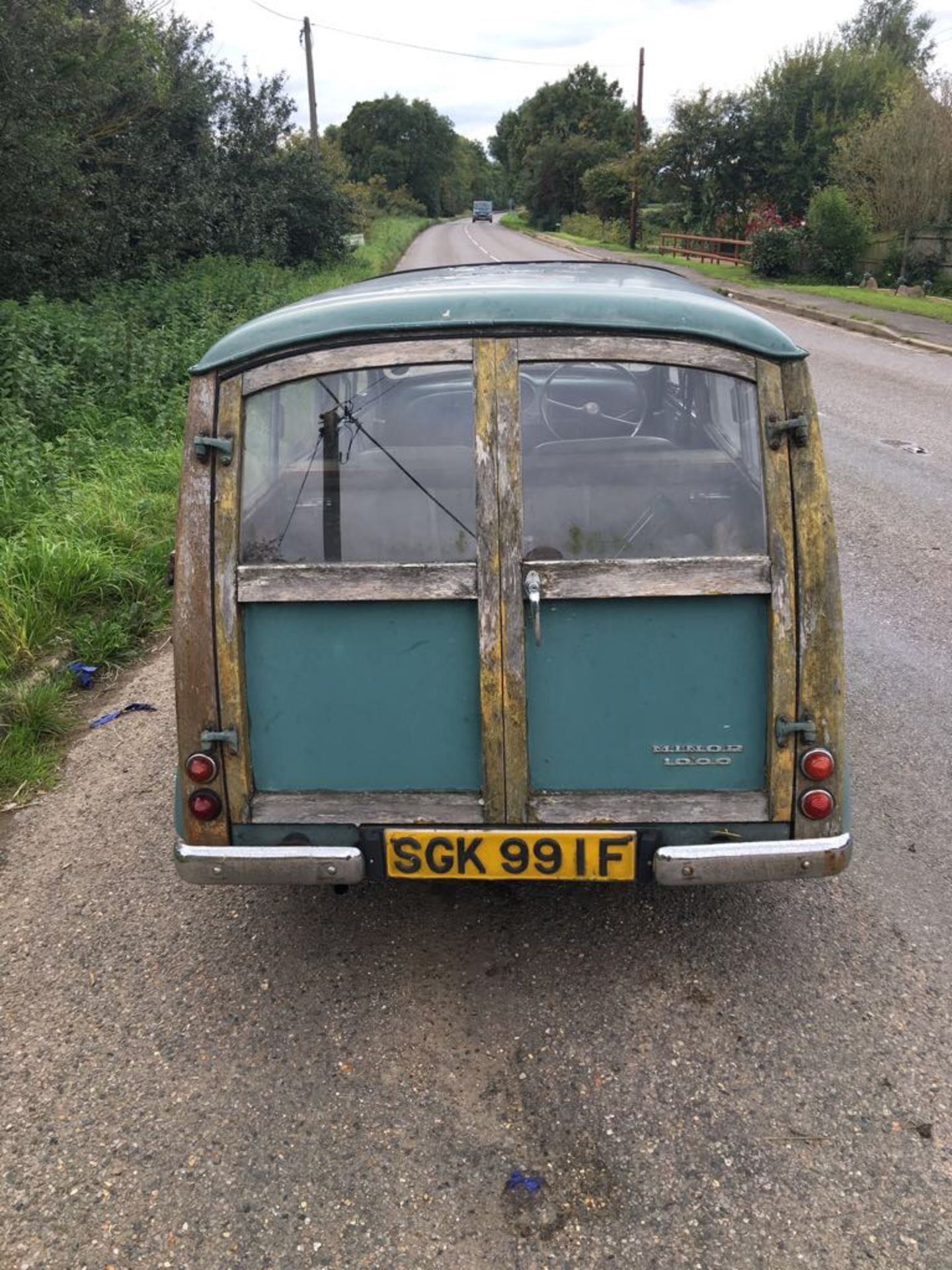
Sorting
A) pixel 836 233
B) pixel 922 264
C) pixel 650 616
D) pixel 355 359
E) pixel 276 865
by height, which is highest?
pixel 836 233

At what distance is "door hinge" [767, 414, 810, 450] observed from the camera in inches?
103

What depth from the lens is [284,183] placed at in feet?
84.1

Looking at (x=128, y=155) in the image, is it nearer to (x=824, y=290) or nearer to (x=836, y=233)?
(x=824, y=290)

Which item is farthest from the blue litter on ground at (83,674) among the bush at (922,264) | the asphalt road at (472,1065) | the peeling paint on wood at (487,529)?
the bush at (922,264)

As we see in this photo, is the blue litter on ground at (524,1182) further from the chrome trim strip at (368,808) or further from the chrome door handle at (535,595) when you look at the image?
the chrome door handle at (535,595)

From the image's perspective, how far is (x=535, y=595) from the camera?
8.75 ft

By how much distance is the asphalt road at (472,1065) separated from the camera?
7.27 ft

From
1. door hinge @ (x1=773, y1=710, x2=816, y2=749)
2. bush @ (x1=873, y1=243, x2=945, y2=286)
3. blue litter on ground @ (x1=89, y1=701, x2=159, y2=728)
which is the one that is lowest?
blue litter on ground @ (x1=89, y1=701, x2=159, y2=728)

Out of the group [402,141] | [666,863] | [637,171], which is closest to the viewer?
[666,863]

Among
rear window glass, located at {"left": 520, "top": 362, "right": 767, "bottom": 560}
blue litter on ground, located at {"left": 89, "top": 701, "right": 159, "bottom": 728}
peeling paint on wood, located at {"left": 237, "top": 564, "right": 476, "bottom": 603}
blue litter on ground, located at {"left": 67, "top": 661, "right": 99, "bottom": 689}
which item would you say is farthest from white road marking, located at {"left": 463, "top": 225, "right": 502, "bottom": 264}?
peeling paint on wood, located at {"left": 237, "top": 564, "right": 476, "bottom": 603}

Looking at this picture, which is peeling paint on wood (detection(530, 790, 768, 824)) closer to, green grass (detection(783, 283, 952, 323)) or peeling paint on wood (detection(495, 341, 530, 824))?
peeling paint on wood (detection(495, 341, 530, 824))

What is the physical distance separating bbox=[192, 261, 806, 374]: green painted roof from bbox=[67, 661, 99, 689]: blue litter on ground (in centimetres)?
295

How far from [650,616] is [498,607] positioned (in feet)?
1.31

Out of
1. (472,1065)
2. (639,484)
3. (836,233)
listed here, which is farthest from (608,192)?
(472,1065)
